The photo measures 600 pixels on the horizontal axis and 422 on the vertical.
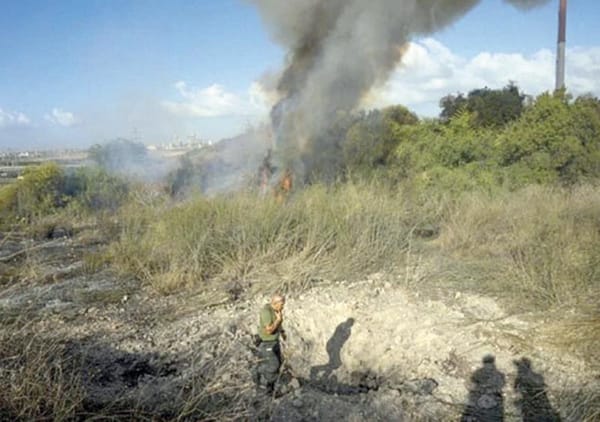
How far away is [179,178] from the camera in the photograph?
1577cm

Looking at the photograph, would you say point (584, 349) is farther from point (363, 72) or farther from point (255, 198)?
point (363, 72)

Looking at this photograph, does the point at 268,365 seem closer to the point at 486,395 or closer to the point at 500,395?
the point at 486,395

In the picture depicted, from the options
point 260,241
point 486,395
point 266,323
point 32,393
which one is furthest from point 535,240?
point 32,393

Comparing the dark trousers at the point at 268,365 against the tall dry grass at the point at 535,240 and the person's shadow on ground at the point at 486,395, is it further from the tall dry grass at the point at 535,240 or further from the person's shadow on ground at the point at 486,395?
the tall dry grass at the point at 535,240

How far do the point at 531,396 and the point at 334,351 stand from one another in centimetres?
217

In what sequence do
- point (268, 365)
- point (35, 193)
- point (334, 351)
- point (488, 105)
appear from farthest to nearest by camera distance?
point (488, 105) < point (35, 193) < point (334, 351) < point (268, 365)

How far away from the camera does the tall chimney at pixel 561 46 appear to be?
61.3 feet

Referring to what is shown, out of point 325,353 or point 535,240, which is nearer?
point 325,353

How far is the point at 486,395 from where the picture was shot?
435 cm

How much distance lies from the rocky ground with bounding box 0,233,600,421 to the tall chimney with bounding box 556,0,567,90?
15458 mm

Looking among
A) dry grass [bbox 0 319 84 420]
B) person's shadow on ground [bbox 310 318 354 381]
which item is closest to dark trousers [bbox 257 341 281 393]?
person's shadow on ground [bbox 310 318 354 381]

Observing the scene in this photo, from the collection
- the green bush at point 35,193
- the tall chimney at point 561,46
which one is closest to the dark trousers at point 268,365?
the green bush at point 35,193

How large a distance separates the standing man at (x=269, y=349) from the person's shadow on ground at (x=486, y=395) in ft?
5.47

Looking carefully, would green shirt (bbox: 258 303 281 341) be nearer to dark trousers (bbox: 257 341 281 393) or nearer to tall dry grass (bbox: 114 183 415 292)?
dark trousers (bbox: 257 341 281 393)
